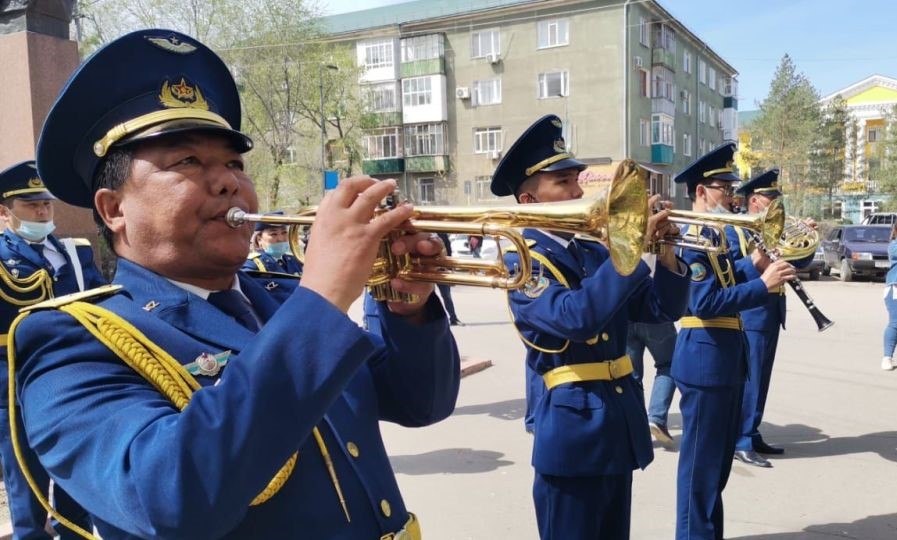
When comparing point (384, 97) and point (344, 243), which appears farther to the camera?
point (384, 97)

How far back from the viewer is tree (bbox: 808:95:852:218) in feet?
120

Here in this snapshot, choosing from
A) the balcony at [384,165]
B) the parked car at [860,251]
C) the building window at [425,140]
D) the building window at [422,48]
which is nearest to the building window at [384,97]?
the building window at [425,140]

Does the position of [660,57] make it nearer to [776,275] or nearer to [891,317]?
[891,317]

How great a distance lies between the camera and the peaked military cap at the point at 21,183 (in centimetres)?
495

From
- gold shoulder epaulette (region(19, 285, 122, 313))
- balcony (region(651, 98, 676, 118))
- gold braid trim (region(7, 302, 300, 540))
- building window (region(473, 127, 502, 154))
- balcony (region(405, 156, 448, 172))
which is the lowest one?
gold braid trim (region(7, 302, 300, 540))

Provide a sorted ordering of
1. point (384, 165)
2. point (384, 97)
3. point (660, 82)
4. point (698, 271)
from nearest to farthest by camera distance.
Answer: point (698, 271), point (660, 82), point (384, 97), point (384, 165)

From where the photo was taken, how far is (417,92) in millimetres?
38438

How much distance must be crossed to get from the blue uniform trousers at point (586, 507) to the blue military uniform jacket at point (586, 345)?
0.08m

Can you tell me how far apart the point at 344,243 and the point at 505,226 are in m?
0.71

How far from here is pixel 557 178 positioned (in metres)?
3.60

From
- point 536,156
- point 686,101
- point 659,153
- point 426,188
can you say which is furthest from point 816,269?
point 686,101

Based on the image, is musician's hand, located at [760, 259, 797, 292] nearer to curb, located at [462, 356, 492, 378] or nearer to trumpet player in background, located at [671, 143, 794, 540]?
trumpet player in background, located at [671, 143, 794, 540]

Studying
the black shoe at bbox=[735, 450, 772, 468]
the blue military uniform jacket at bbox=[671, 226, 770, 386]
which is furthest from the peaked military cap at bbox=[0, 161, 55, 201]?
the black shoe at bbox=[735, 450, 772, 468]

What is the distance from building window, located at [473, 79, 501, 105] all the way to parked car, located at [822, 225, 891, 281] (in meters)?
20.3
